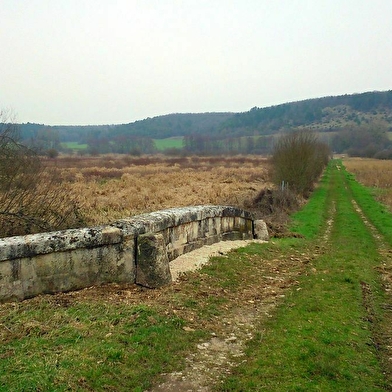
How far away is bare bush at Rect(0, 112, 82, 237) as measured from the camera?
25.3 ft

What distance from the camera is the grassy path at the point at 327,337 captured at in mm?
4340

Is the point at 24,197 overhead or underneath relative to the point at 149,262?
overhead

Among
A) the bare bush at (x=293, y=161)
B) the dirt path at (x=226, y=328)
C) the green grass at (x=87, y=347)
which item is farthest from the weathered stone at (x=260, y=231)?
the bare bush at (x=293, y=161)

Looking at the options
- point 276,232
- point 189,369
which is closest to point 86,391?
point 189,369

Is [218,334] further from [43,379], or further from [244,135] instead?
[244,135]

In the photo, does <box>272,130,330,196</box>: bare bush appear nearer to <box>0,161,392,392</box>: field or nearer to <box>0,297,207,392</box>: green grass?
<box>0,161,392,392</box>: field

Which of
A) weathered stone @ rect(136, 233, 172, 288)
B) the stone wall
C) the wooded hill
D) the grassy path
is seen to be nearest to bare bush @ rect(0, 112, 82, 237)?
the stone wall

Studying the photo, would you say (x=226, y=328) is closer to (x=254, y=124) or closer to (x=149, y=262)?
(x=149, y=262)

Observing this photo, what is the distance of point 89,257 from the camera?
6.22 meters

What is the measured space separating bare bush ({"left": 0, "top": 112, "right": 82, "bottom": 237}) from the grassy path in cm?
452

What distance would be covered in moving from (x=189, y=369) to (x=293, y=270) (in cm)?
544

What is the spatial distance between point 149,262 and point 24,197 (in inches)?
124

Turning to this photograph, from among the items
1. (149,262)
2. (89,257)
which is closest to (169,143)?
(149,262)

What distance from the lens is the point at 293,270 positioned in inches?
370
